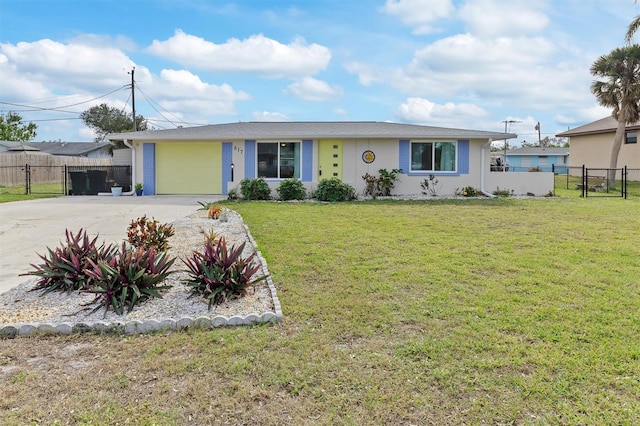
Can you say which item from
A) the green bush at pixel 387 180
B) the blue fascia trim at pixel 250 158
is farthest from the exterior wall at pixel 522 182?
the blue fascia trim at pixel 250 158

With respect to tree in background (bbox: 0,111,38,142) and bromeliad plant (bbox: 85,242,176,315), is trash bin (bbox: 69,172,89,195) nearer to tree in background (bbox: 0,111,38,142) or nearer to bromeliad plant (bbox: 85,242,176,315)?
bromeliad plant (bbox: 85,242,176,315)

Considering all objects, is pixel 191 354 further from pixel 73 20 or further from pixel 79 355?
pixel 73 20

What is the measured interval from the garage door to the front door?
390 cm

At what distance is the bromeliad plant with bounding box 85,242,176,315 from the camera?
3941 millimetres

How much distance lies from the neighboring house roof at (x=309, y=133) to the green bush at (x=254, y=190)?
1.96 m

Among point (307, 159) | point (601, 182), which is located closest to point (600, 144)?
point (601, 182)

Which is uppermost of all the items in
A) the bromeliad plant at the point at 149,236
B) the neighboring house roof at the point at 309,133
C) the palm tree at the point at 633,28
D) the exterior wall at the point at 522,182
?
the palm tree at the point at 633,28

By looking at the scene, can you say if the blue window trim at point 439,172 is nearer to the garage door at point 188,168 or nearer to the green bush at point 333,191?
the green bush at point 333,191

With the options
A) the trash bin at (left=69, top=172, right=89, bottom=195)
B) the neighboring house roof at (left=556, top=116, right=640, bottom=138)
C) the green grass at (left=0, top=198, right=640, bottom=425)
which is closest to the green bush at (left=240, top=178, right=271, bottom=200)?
the trash bin at (left=69, top=172, right=89, bottom=195)

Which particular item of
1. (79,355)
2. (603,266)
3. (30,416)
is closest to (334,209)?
(603,266)

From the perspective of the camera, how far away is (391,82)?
1883 cm

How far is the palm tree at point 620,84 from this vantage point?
19750 millimetres

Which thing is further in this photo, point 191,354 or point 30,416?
point 191,354

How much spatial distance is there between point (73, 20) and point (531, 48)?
13.3 m
